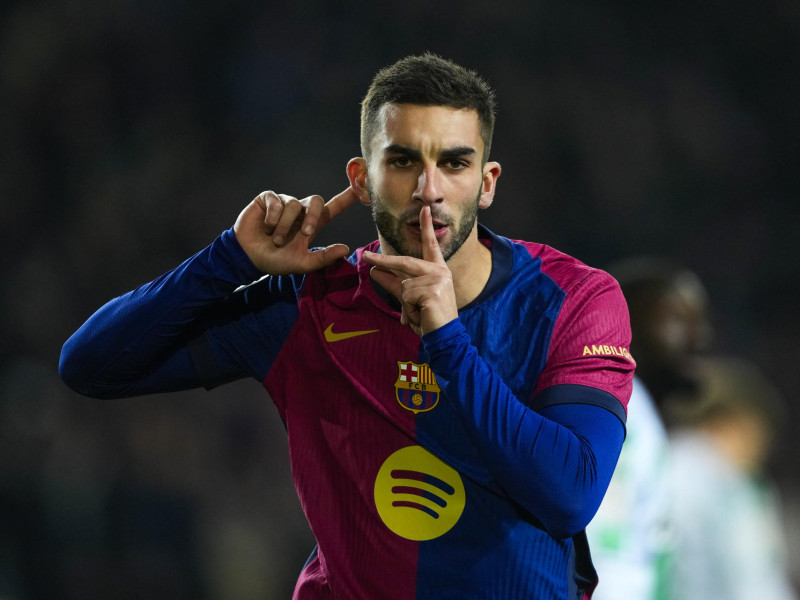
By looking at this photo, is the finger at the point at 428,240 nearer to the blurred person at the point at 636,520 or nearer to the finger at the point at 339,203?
the finger at the point at 339,203

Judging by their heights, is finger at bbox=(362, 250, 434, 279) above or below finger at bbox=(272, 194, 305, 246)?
below

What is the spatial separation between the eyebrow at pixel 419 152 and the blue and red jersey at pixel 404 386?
0.95 ft

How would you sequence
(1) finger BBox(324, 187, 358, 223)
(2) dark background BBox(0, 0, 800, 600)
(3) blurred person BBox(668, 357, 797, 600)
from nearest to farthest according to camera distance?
1. (1) finger BBox(324, 187, 358, 223)
2. (3) blurred person BBox(668, 357, 797, 600)
3. (2) dark background BBox(0, 0, 800, 600)

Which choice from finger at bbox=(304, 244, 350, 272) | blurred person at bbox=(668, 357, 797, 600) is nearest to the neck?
finger at bbox=(304, 244, 350, 272)

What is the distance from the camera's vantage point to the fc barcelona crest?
2.24 meters

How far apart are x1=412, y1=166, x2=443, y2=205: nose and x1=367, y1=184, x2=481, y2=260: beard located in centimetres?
2

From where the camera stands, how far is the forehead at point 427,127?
7.15 ft

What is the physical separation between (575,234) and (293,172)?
199 centimetres

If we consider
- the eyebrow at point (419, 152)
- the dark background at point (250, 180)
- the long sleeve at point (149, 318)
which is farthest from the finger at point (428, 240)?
the dark background at point (250, 180)

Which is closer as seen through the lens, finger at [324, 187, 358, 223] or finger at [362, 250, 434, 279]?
finger at [362, 250, 434, 279]

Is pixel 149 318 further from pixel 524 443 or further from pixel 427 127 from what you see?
pixel 524 443

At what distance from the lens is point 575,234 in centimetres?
693

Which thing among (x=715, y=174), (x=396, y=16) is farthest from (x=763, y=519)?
(x=396, y=16)

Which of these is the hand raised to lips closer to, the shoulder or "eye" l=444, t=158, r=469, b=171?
"eye" l=444, t=158, r=469, b=171
